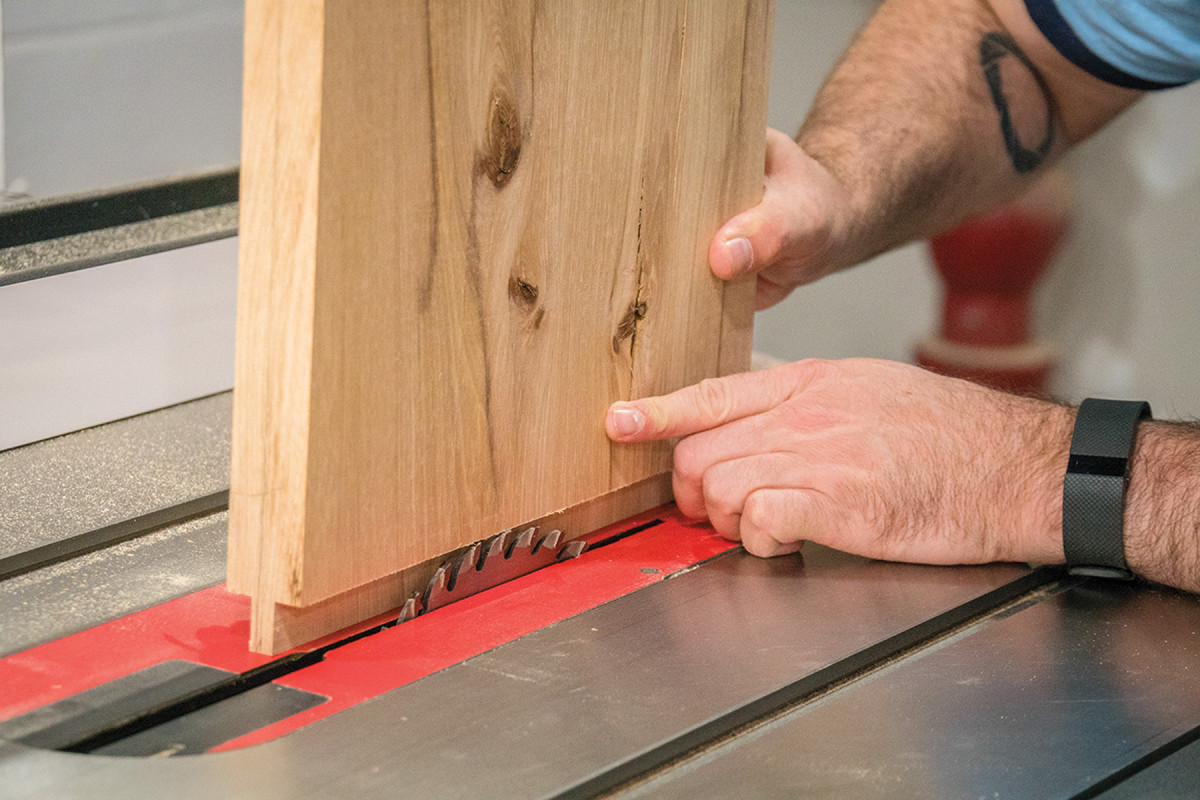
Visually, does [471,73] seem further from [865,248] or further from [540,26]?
[865,248]

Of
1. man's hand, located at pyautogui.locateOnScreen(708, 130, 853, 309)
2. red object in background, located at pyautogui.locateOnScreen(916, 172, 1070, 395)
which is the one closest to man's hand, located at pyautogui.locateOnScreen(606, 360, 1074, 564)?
man's hand, located at pyautogui.locateOnScreen(708, 130, 853, 309)

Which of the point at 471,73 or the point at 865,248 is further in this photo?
the point at 865,248

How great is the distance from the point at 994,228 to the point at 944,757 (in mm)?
1964

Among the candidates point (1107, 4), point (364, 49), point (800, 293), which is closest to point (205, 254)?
point (364, 49)

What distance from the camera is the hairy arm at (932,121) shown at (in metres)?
1.44

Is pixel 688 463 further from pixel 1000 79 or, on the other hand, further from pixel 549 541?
pixel 1000 79

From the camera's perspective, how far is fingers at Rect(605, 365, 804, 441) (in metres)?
1.12

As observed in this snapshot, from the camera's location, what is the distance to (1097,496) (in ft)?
3.59

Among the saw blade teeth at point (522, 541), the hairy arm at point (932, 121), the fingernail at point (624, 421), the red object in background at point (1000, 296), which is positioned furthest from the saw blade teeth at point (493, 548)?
the red object in background at point (1000, 296)

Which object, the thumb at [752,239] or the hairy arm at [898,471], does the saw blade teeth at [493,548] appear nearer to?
the hairy arm at [898,471]

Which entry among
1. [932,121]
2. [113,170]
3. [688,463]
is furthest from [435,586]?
[932,121]

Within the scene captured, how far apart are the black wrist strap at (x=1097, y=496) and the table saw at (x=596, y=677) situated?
1.2 inches

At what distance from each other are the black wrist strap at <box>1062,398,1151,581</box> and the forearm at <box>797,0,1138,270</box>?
16.2 inches

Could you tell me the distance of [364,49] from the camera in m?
0.81
